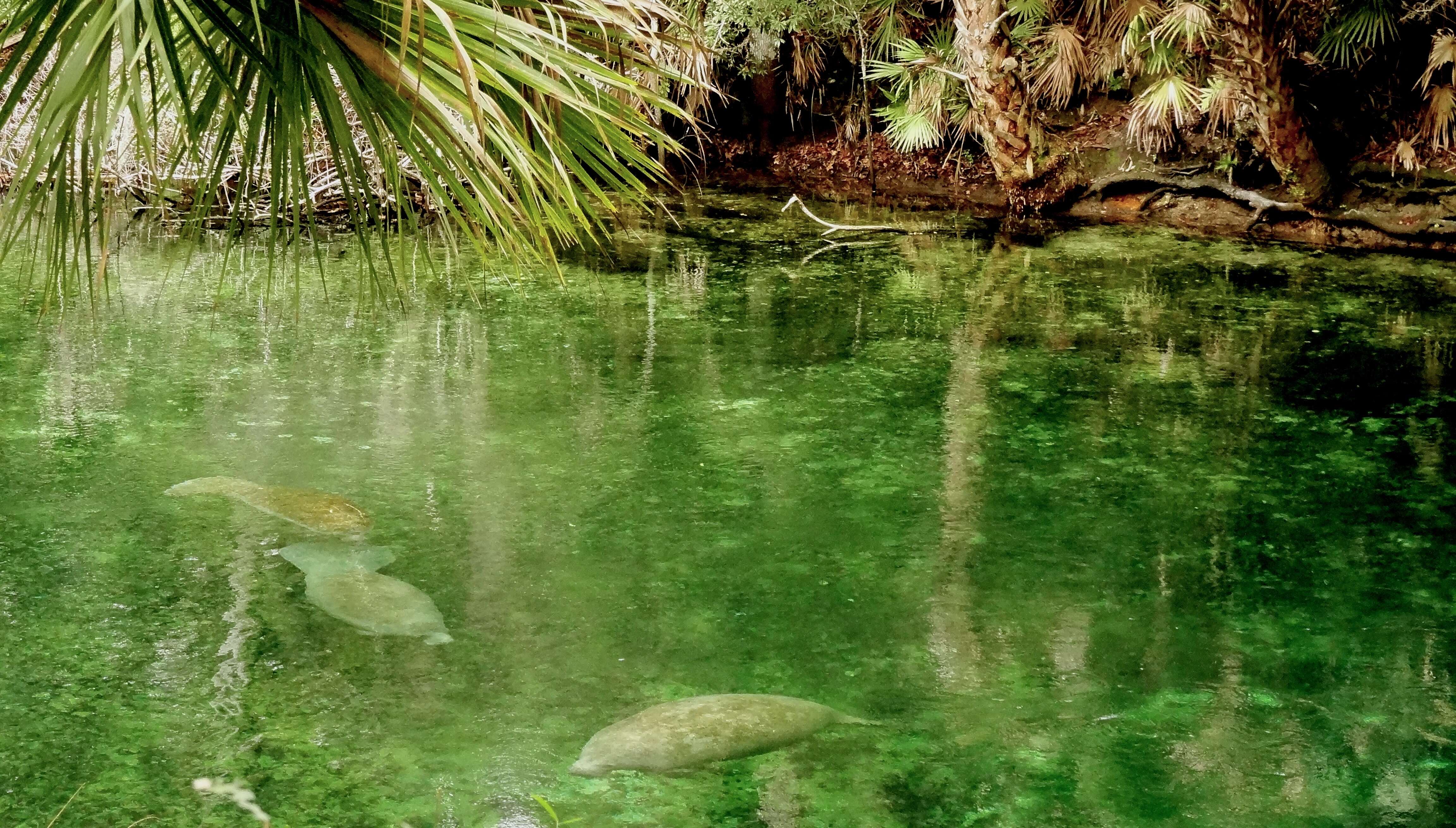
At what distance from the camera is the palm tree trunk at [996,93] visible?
672cm

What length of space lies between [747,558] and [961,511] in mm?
565

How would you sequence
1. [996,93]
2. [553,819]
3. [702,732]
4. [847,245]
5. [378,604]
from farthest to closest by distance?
[996,93] → [847,245] → [378,604] → [702,732] → [553,819]

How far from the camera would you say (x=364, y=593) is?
7.93ft

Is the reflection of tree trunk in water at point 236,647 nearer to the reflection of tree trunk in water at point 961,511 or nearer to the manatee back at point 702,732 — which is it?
the manatee back at point 702,732

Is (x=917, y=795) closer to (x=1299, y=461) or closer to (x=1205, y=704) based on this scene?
(x=1205, y=704)

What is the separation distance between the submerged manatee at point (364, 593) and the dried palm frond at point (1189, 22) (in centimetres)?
490

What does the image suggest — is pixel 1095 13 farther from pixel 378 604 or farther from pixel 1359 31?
pixel 378 604

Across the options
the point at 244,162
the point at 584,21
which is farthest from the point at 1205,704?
the point at 244,162

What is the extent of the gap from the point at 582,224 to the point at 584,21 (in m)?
0.28

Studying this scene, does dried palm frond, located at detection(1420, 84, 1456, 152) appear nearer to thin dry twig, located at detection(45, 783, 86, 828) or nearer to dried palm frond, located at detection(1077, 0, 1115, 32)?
dried palm frond, located at detection(1077, 0, 1115, 32)

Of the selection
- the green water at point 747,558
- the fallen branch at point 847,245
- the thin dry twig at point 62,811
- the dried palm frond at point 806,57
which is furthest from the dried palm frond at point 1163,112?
the thin dry twig at point 62,811

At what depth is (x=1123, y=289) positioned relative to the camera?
5109 millimetres

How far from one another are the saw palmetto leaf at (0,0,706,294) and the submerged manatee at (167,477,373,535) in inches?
43.1

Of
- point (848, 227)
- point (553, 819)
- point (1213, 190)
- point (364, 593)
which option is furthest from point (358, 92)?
point (1213, 190)
